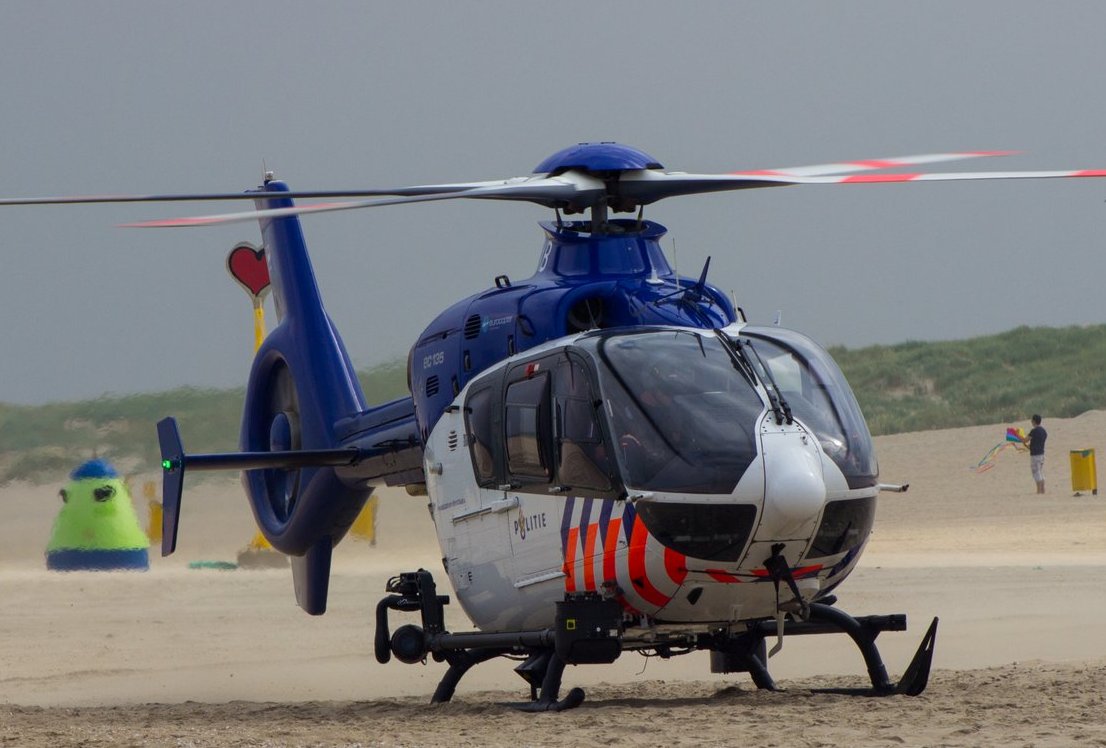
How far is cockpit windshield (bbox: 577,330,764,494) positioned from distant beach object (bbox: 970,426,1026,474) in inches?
1065

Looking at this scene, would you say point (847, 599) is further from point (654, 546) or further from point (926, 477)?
point (926, 477)

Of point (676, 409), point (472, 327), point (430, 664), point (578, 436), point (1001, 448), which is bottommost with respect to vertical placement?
point (430, 664)

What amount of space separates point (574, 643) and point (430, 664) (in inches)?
236

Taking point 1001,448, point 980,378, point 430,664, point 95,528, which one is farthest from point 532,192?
point 980,378

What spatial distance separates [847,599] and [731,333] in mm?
8162

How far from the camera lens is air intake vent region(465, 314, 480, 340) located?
9.89 m

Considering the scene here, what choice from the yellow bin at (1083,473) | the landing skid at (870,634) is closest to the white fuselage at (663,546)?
the landing skid at (870,634)

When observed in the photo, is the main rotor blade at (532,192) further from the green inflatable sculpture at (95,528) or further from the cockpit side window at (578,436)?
the green inflatable sculpture at (95,528)

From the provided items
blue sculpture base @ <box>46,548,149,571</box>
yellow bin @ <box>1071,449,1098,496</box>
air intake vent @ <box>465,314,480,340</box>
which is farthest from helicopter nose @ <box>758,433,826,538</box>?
yellow bin @ <box>1071,449,1098,496</box>

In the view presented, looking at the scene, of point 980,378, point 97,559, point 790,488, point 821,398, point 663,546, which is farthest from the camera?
point 980,378

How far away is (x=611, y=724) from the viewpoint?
802 centimetres

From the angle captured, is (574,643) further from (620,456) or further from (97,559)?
(97,559)

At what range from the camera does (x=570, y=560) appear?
8.83 meters

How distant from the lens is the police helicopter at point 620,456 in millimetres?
8172
